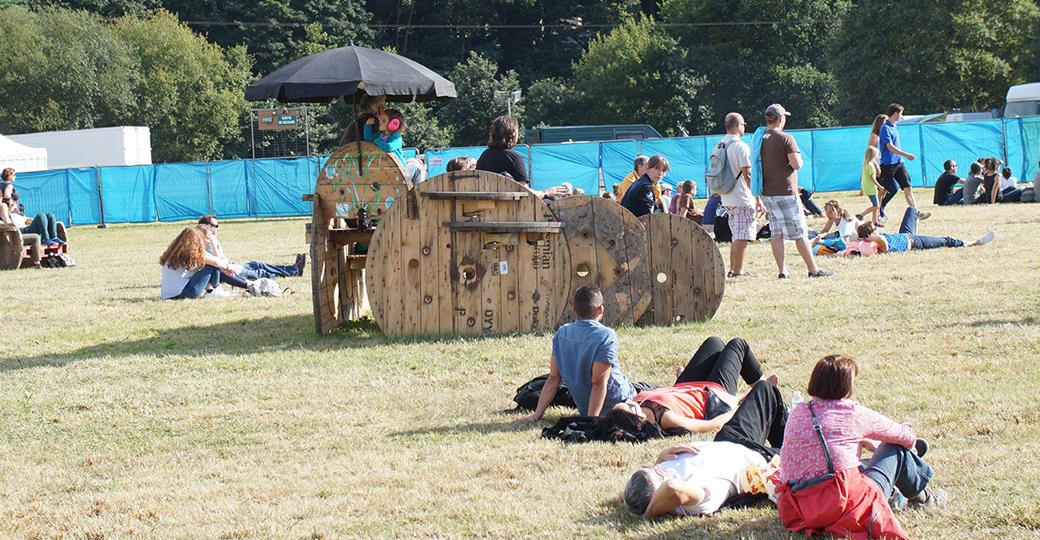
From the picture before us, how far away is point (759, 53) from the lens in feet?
235

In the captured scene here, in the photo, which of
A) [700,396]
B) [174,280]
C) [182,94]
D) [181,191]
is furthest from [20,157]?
[700,396]

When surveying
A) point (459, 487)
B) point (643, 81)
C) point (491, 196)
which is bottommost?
point (459, 487)

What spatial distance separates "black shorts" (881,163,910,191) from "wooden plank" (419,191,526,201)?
10236mm

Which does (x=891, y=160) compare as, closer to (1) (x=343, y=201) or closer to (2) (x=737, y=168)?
(2) (x=737, y=168)

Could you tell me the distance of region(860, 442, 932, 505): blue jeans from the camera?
→ 530cm

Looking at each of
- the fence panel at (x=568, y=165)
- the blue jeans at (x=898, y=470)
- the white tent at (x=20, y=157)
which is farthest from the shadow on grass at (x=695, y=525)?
the white tent at (x=20, y=157)

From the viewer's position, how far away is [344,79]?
1105cm

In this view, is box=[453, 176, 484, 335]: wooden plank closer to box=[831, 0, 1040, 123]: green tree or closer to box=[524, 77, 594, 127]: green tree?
box=[831, 0, 1040, 123]: green tree

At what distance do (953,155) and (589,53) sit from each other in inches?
1458

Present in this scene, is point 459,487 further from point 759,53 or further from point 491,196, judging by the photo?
point 759,53

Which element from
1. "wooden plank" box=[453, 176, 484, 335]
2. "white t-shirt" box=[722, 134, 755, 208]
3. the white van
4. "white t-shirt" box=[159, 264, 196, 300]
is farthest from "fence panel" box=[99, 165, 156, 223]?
"wooden plank" box=[453, 176, 484, 335]

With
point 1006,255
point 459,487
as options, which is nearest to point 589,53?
point 1006,255

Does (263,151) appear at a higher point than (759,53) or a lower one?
lower

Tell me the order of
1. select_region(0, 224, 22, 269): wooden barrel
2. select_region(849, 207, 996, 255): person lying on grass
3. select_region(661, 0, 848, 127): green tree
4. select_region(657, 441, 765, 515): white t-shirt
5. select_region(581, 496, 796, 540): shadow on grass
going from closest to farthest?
1. select_region(581, 496, 796, 540): shadow on grass
2. select_region(657, 441, 765, 515): white t-shirt
3. select_region(849, 207, 996, 255): person lying on grass
4. select_region(0, 224, 22, 269): wooden barrel
5. select_region(661, 0, 848, 127): green tree
